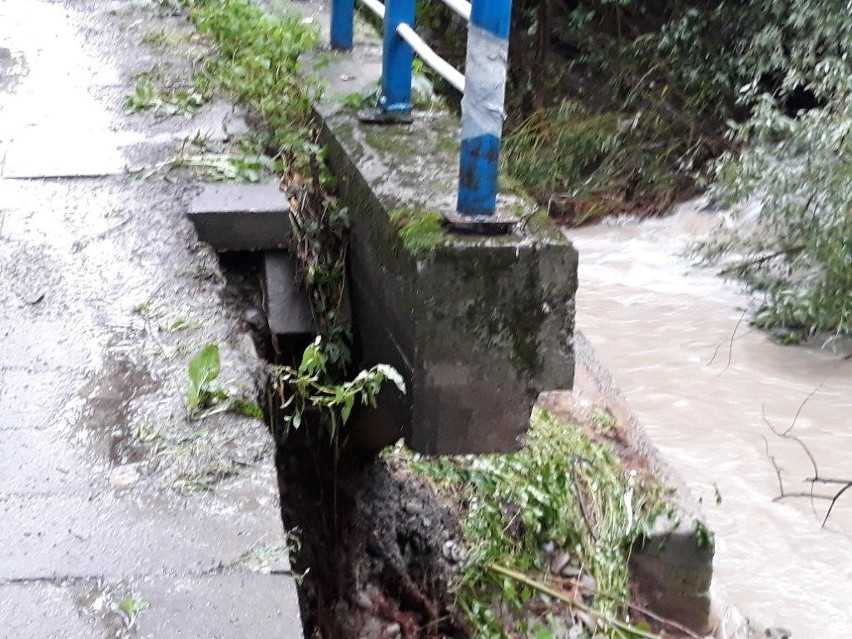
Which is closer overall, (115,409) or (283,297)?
(115,409)


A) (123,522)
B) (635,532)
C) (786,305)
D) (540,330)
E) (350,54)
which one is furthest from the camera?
(786,305)

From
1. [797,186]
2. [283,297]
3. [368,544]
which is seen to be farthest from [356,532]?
[797,186]

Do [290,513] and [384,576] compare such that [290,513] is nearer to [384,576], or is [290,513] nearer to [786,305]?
[384,576]

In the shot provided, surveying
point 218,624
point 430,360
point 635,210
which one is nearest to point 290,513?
point 430,360

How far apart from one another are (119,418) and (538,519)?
1.46 meters

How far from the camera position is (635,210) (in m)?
8.49

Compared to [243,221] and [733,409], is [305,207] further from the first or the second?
[733,409]

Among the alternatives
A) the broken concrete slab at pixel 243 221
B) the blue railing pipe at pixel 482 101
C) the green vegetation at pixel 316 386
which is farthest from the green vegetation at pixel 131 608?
the broken concrete slab at pixel 243 221

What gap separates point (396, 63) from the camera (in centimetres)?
280

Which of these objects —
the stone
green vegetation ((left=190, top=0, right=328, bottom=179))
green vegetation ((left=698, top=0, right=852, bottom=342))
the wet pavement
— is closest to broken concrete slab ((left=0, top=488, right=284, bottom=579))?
the wet pavement

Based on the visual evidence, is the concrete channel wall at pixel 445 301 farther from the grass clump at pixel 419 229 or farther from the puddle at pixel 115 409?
the puddle at pixel 115 409

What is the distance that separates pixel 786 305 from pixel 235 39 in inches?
156

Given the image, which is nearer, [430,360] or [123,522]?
[123,522]

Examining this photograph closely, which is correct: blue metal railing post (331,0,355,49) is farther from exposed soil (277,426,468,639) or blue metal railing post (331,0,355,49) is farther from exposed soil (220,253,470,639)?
exposed soil (277,426,468,639)
